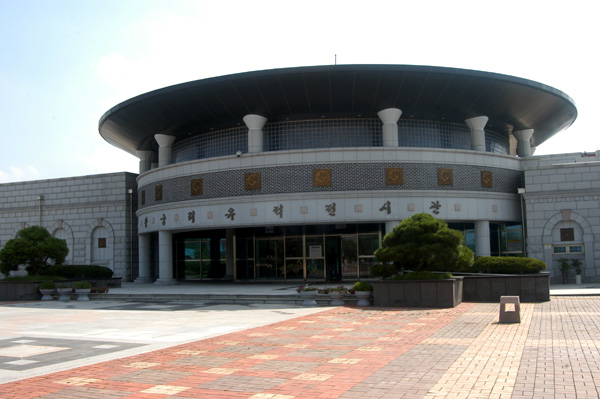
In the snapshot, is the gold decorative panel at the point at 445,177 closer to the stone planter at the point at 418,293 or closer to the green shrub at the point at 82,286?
the stone planter at the point at 418,293

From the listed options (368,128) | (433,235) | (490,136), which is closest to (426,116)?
(368,128)

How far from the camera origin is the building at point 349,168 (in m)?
30.3

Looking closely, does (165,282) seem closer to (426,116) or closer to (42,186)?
(42,186)

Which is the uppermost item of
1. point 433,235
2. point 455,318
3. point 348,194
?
point 348,194

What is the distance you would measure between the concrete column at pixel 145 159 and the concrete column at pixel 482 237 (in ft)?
76.7

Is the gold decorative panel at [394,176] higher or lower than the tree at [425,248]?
higher

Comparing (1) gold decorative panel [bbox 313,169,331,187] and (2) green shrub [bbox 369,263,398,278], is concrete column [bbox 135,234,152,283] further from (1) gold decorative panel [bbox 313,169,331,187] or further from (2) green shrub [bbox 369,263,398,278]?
(2) green shrub [bbox 369,263,398,278]

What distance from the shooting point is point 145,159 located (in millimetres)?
42188

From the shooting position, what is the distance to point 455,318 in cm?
1659

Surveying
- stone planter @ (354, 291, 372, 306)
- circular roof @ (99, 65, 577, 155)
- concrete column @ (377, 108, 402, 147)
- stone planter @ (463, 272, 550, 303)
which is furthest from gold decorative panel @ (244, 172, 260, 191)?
stone planter @ (463, 272, 550, 303)

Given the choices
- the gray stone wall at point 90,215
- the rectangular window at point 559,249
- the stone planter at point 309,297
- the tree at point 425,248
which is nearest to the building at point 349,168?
the rectangular window at point 559,249

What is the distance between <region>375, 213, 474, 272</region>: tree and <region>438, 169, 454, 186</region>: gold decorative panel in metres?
9.76

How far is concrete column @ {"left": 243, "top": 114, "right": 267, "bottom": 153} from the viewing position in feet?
105

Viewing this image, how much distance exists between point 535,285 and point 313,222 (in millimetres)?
12206
